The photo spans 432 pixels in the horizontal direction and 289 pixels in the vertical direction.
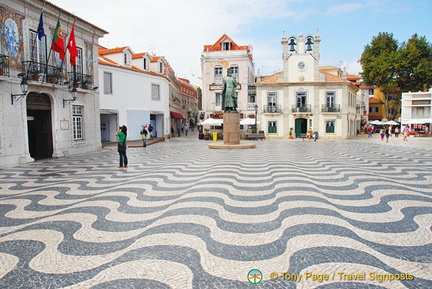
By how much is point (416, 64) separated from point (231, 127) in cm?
3359

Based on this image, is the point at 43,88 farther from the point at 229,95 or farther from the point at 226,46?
the point at 226,46

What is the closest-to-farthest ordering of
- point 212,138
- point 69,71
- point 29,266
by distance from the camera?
point 29,266
point 69,71
point 212,138

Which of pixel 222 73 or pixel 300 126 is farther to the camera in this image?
pixel 222 73

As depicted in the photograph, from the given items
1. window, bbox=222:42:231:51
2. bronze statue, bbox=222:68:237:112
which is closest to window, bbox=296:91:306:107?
window, bbox=222:42:231:51

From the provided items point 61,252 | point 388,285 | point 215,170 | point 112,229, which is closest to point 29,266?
point 61,252

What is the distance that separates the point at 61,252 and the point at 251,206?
318cm

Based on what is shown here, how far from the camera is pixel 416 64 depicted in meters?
38.8

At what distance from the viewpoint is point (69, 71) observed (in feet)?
51.5

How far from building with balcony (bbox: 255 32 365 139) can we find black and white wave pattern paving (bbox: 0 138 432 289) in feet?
84.7

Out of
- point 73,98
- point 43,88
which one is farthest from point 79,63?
point 43,88

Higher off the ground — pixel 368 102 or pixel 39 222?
pixel 368 102

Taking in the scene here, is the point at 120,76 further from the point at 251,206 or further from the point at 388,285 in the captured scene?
the point at 388,285

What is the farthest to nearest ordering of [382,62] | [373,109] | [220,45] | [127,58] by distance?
1. [373,109]
2. [382,62]
3. [220,45]
4. [127,58]

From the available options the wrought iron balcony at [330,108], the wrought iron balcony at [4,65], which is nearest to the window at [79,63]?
the wrought iron balcony at [4,65]
